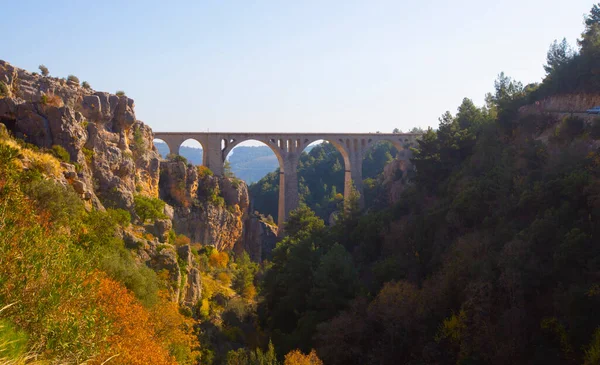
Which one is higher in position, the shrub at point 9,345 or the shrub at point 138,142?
the shrub at point 138,142

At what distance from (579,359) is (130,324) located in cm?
936

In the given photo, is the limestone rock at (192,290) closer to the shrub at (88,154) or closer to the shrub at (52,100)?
the shrub at (88,154)

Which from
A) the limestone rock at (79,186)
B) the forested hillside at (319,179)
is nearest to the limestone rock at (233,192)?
the forested hillside at (319,179)

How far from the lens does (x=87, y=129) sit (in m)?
20.0

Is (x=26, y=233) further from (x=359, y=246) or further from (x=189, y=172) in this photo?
(x=189, y=172)

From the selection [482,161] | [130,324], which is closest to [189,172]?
[482,161]

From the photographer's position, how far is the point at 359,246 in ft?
77.7

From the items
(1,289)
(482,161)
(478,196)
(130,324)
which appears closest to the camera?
(1,289)

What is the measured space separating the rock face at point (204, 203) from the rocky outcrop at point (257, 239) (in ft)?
4.01

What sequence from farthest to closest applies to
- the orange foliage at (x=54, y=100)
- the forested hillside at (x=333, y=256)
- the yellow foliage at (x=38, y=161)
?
the orange foliage at (x=54, y=100) < the yellow foliage at (x=38, y=161) < the forested hillside at (x=333, y=256)

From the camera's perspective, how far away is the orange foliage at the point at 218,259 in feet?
95.1

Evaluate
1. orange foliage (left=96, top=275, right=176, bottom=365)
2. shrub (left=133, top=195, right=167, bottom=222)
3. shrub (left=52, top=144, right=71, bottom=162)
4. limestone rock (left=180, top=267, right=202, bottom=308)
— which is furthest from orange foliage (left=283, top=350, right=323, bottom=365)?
shrub (left=52, top=144, right=71, bottom=162)

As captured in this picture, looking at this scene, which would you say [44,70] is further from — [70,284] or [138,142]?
[70,284]

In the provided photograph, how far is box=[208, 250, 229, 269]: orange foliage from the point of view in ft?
95.1
